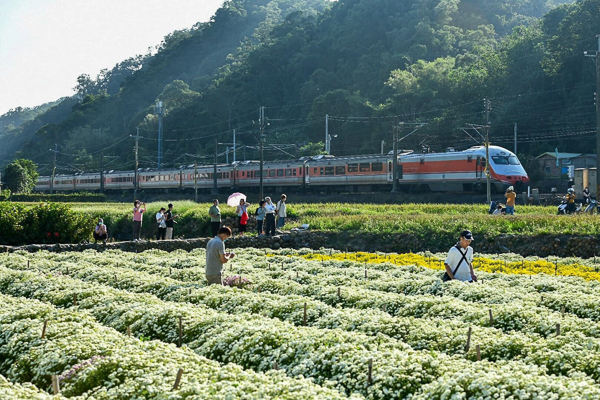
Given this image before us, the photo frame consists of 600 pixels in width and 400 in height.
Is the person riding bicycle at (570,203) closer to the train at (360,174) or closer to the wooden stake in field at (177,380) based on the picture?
the train at (360,174)

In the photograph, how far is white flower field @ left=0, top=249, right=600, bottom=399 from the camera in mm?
6590

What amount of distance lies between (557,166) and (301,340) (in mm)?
52086

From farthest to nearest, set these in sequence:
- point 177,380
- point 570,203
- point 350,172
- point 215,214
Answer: point 350,172
point 570,203
point 215,214
point 177,380

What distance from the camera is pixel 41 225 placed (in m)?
24.4

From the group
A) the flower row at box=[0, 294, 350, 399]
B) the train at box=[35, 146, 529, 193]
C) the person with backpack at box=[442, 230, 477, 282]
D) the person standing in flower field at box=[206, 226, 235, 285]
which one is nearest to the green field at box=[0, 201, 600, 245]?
the train at box=[35, 146, 529, 193]

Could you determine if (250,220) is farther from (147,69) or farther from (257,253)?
(147,69)

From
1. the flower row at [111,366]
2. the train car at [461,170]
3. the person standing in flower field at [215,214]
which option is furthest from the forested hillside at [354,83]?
the flower row at [111,366]

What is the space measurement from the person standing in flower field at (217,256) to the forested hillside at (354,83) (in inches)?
1888

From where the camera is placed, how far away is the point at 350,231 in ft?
87.6

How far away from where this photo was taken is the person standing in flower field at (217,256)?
12867 mm

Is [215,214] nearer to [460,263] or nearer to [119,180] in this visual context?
[460,263]

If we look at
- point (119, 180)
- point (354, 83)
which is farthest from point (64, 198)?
point (354, 83)

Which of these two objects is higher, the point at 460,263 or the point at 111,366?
the point at 460,263

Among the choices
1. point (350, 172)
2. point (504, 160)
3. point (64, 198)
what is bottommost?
point (64, 198)
